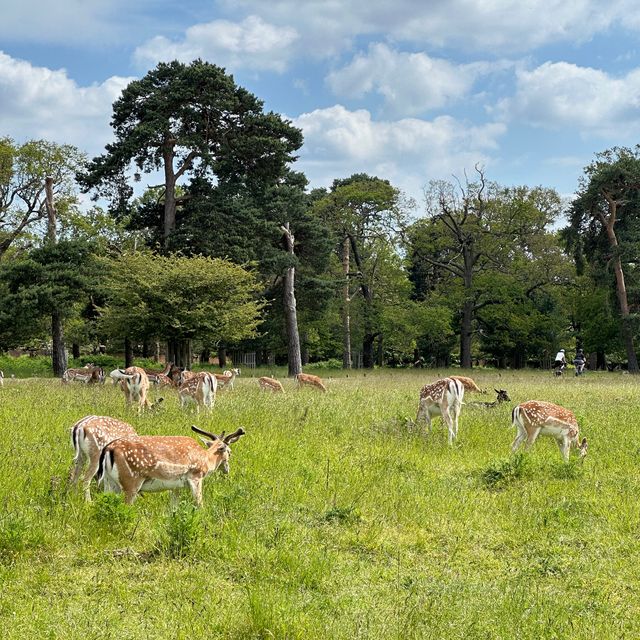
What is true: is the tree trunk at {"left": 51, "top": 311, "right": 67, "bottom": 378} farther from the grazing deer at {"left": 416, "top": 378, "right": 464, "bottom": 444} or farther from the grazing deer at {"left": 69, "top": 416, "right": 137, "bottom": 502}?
the grazing deer at {"left": 69, "top": 416, "right": 137, "bottom": 502}

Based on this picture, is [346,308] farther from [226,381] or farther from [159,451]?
[159,451]

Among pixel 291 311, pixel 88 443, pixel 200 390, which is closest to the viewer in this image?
pixel 88 443

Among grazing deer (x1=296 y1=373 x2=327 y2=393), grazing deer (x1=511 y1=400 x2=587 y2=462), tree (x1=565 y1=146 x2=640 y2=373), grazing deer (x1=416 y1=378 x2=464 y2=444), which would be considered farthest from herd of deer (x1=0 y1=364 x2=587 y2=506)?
tree (x1=565 y1=146 x2=640 y2=373)

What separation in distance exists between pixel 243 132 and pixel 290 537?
84.5 ft

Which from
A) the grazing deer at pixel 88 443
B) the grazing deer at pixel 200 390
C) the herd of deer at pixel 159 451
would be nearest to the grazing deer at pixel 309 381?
the grazing deer at pixel 200 390

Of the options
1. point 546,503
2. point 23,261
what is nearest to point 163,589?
point 546,503

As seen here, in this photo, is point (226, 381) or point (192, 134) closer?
point (226, 381)

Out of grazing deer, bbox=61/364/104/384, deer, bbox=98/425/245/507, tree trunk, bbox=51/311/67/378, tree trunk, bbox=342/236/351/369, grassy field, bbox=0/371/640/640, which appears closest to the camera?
grassy field, bbox=0/371/640/640

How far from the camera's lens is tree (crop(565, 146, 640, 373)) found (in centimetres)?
3716

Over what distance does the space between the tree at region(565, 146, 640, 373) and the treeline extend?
0.10 meters

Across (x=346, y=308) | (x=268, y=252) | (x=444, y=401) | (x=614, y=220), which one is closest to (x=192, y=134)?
(x=268, y=252)

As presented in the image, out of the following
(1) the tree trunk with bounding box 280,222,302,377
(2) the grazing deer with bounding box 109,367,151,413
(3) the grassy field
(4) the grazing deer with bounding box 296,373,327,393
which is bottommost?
(3) the grassy field

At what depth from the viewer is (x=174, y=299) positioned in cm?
2438

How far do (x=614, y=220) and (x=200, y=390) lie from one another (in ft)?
105
